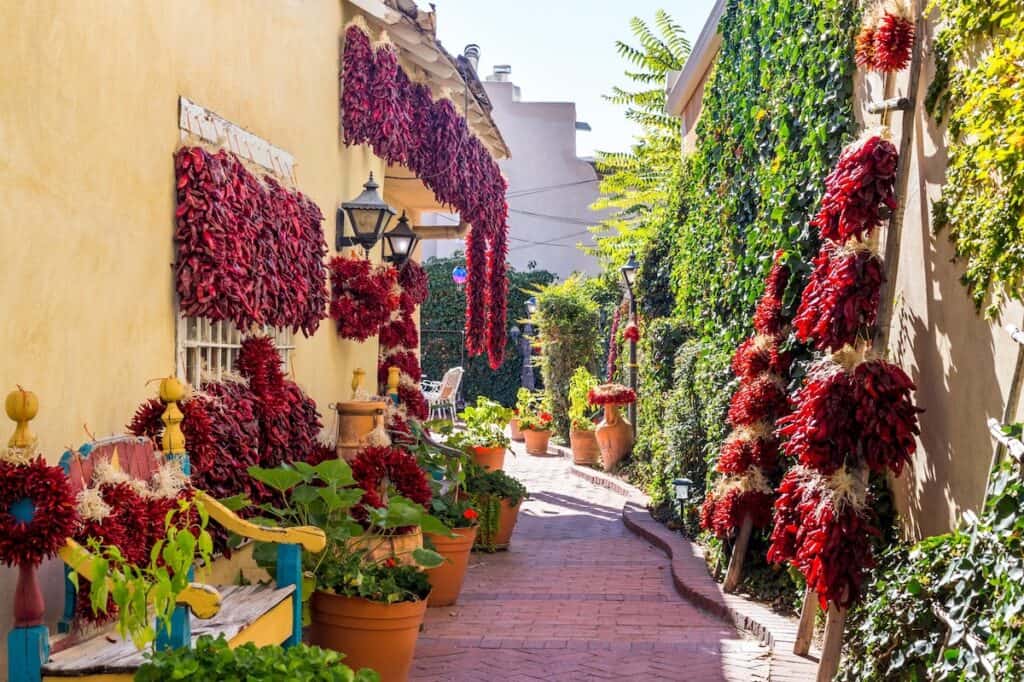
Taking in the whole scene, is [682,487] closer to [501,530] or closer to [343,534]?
[501,530]

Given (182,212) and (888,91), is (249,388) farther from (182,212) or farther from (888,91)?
(888,91)

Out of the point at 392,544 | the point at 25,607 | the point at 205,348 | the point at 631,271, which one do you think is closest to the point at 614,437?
the point at 631,271

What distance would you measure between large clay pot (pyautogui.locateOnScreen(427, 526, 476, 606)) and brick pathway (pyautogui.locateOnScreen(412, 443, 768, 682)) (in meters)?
0.10

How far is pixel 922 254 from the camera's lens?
4.23 m

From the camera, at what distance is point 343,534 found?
4480 millimetres

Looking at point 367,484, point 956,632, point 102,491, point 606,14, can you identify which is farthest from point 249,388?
point 606,14

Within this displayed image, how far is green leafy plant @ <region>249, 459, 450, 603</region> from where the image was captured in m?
4.37

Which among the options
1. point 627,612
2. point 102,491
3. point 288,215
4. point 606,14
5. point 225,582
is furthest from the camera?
point 606,14

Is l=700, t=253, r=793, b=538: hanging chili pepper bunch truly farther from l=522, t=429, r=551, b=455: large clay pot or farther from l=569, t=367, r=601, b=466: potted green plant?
l=522, t=429, r=551, b=455: large clay pot

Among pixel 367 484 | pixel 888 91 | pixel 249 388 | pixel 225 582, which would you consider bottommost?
pixel 225 582

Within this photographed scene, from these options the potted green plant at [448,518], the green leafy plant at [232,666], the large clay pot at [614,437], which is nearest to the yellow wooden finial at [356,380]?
the potted green plant at [448,518]

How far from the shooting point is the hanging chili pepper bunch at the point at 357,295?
644 cm

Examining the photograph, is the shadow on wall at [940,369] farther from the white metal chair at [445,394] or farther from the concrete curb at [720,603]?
the white metal chair at [445,394]

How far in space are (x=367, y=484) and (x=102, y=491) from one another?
222 cm
